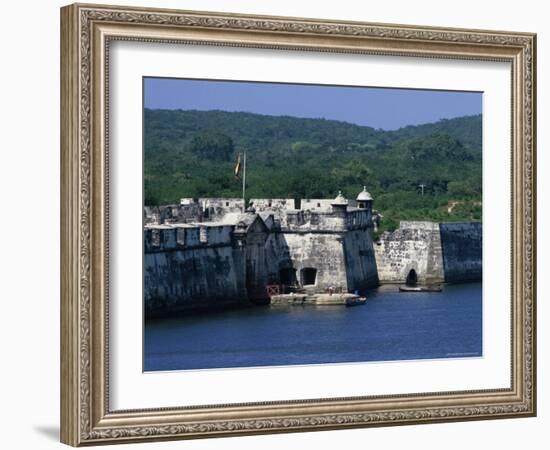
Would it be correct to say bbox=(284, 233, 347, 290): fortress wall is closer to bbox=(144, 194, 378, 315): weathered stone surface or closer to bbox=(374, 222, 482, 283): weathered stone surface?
bbox=(144, 194, 378, 315): weathered stone surface

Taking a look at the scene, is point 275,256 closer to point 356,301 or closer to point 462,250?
point 356,301

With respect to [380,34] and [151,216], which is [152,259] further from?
[380,34]

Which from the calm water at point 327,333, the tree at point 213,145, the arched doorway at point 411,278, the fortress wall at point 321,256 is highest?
the tree at point 213,145

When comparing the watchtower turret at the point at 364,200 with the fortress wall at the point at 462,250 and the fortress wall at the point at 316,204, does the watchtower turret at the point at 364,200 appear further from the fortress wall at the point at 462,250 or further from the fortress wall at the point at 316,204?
the fortress wall at the point at 462,250

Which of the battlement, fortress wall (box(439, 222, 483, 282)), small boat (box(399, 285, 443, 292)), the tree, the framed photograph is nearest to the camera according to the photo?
the framed photograph

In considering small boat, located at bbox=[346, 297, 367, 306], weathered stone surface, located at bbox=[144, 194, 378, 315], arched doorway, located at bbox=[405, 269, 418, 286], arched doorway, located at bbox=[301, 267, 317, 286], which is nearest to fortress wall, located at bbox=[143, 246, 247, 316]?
weathered stone surface, located at bbox=[144, 194, 378, 315]

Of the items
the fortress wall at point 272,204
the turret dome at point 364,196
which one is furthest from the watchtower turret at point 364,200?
the fortress wall at point 272,204
